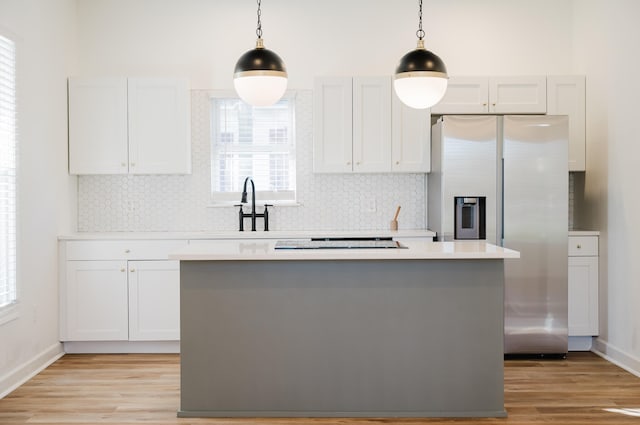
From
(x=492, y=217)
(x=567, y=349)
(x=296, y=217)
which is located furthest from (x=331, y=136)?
(x=567, y=349)

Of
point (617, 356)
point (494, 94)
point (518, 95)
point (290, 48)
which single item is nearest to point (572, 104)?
point (518, 95)

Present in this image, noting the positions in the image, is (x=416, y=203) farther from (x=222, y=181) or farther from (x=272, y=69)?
(x=272, y=69)

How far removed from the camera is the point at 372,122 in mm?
5184

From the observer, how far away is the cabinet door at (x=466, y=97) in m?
5.13

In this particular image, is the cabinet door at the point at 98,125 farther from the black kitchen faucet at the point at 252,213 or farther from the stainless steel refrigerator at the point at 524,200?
the stainless steel refrigerator at the point at 524,200

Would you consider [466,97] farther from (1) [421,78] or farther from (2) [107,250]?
(2) [107,250]

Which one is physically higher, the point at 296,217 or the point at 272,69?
the point at 272,69

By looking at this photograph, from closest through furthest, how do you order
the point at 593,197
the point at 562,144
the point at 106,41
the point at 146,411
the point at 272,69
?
the point at 272,69 < the point at 146,411 < the point at 562,144 < the point at 593,197 < the point at 106,41

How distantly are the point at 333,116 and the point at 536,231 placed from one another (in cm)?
187

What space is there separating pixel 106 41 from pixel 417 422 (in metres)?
4.13

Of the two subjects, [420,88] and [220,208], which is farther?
[220,208]

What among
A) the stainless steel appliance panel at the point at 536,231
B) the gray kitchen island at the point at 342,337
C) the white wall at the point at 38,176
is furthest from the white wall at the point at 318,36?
the gray kitchen island at the point at 342,337

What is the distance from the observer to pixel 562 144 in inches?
188

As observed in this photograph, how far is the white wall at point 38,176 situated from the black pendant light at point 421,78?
2666mm
